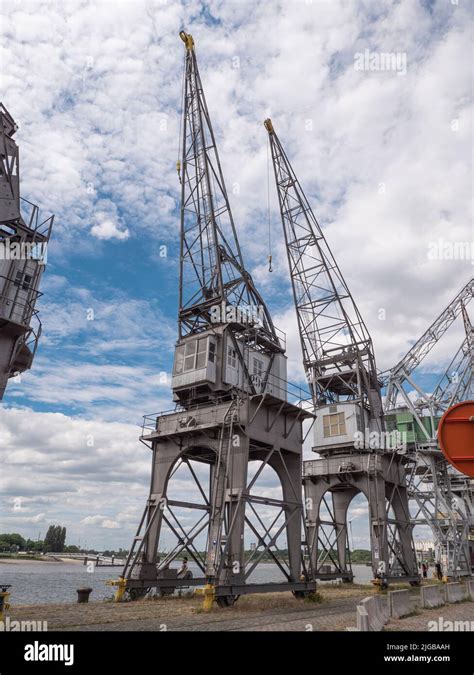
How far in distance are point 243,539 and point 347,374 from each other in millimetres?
25437

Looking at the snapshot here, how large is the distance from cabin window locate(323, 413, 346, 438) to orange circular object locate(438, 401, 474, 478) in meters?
35.7

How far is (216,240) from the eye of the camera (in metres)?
33.8

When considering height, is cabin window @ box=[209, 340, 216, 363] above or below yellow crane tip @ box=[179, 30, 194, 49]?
below

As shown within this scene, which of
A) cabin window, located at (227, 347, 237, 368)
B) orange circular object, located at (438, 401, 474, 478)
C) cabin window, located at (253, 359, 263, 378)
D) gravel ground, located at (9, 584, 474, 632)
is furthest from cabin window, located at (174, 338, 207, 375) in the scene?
orange circular object, located at (438, 401, 474, 478)

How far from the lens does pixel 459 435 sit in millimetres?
9156

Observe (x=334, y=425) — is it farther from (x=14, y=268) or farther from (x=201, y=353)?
(x=14, y=268)

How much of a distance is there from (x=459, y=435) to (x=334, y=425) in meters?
36.6

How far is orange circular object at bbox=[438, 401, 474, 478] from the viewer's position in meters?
9.03

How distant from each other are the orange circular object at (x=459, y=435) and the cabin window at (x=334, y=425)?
35737mm

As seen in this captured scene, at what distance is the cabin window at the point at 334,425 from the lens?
44281mm

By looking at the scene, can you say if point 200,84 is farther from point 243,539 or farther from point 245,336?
point 243,539

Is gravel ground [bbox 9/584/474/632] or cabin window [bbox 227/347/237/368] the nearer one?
gravel ground [bbox 9/584/474/632]

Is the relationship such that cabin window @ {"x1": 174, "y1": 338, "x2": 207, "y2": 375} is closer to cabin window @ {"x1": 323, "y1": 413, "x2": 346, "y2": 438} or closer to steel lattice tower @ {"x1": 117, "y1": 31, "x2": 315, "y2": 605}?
steel lattice tower @ {"x1": 117, "y1": 31, "x2": 315, "y2": 605}

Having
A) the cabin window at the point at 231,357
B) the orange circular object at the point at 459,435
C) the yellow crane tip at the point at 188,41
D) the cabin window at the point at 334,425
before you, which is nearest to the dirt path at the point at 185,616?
the orange circular object at the point at 459,435
